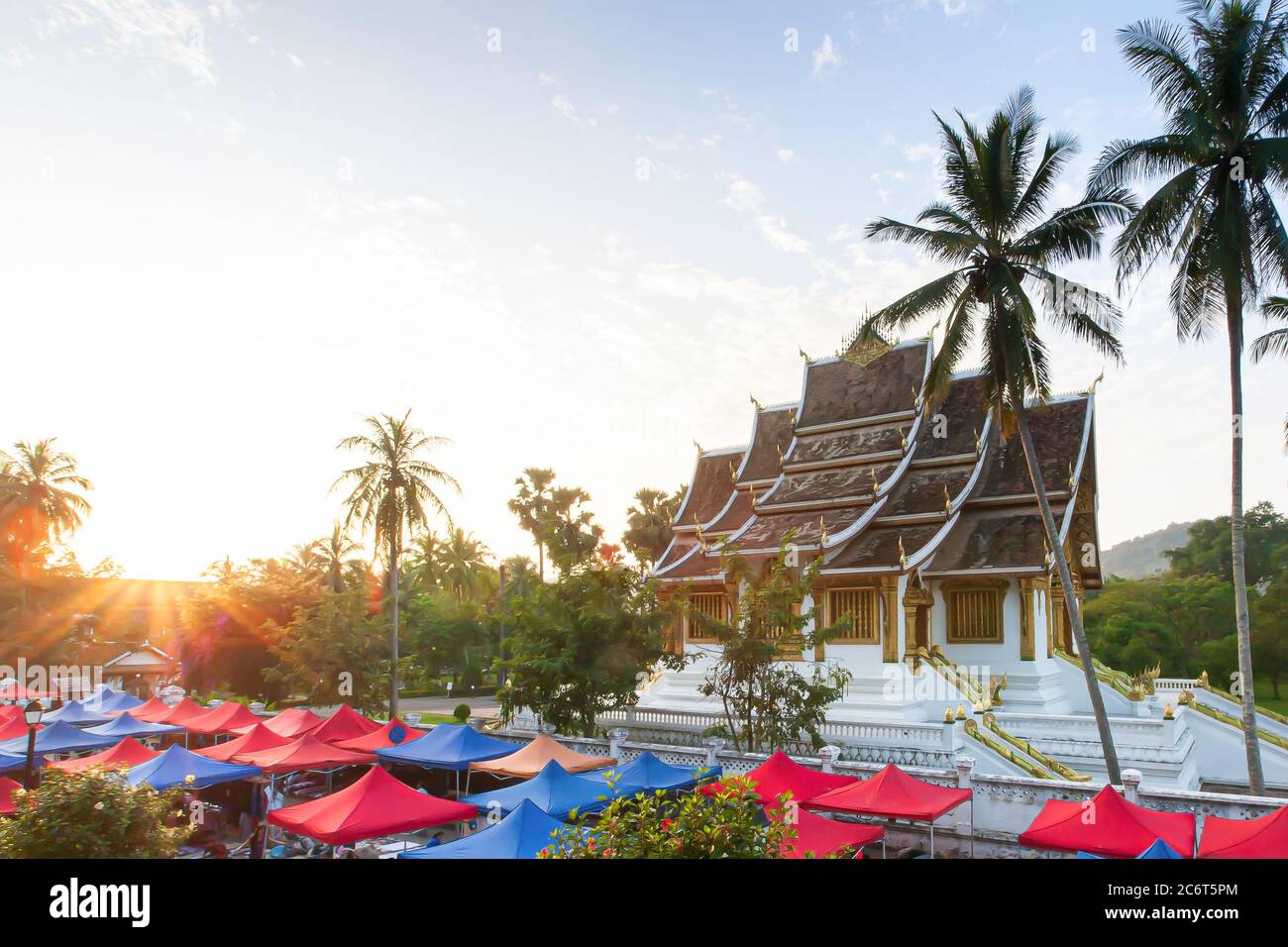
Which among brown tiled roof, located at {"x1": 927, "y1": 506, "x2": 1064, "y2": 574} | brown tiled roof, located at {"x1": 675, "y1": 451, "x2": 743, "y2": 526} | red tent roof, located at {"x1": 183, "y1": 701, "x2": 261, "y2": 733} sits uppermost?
brown tiled roof, located at {"x1": 675, "y1": 451, "x2": 743, "y2": 526}

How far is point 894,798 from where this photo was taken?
13461 millimetres

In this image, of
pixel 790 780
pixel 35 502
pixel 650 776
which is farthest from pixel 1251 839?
pixel 35 502

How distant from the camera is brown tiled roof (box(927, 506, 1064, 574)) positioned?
22.8m

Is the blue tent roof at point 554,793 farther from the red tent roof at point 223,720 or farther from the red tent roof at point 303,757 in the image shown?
the red tent roof at point 223,720

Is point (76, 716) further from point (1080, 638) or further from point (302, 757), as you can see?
point (1080, 638)

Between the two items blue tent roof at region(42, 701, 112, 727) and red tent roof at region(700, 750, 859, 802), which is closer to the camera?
red tent roof at region(700, 750, 859, 802)

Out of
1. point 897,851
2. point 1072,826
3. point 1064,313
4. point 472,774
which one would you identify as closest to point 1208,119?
point 1064,313

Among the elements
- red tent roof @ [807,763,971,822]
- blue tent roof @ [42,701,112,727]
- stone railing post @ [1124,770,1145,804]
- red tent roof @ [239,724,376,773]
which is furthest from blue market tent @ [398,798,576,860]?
blue tent roof @ [42,701,112,727]

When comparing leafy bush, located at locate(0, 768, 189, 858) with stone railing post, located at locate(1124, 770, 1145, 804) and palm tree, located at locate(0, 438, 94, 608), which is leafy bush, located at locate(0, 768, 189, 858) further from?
palm tree, located at locate(0, 438, 94, 608)

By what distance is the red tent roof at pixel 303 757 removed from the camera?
18.5 meters

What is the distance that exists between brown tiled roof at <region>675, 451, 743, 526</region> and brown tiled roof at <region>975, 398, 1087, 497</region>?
30.4 ft

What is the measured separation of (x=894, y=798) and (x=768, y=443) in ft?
59.2
